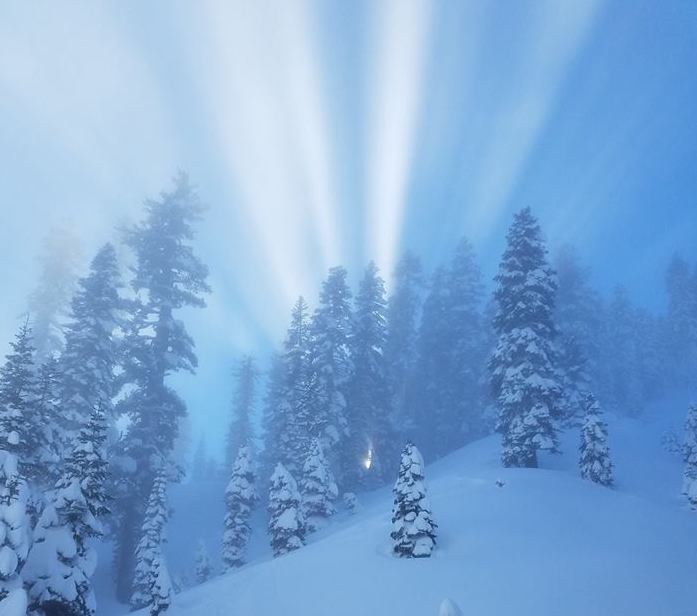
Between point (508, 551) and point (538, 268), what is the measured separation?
63.9 ft

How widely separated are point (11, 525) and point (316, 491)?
2035cm

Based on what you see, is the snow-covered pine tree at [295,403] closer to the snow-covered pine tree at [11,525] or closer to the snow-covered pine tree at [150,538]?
the snow-covered pine tree at [150,538]

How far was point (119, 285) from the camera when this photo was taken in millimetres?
30375

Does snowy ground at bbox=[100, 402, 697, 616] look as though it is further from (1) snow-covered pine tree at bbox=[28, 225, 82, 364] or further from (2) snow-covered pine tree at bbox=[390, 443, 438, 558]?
(1) snow-covered pine tree at bbox=[28, 225, 82, 364]

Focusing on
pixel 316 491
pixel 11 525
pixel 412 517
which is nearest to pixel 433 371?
pixel 316 491

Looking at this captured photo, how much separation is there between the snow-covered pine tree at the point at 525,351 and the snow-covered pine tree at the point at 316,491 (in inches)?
394

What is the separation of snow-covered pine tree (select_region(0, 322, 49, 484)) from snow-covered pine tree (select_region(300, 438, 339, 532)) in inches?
546

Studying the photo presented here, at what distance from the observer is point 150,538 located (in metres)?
25.8

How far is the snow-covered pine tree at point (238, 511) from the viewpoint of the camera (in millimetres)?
27891

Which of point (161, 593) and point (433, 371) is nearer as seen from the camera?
point (161, 593)

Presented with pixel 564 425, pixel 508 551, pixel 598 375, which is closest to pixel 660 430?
pixel 598 375

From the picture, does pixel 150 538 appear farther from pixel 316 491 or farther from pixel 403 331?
pixel 403 331

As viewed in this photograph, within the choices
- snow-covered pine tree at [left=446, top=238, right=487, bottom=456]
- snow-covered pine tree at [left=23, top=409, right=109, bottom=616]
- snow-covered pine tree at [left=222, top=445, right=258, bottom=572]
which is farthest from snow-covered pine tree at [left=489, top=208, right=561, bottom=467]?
snow-covered pine tree at [left=23, top=409, right=109, bottom=616]

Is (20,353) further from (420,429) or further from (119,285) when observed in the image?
(420,429)
